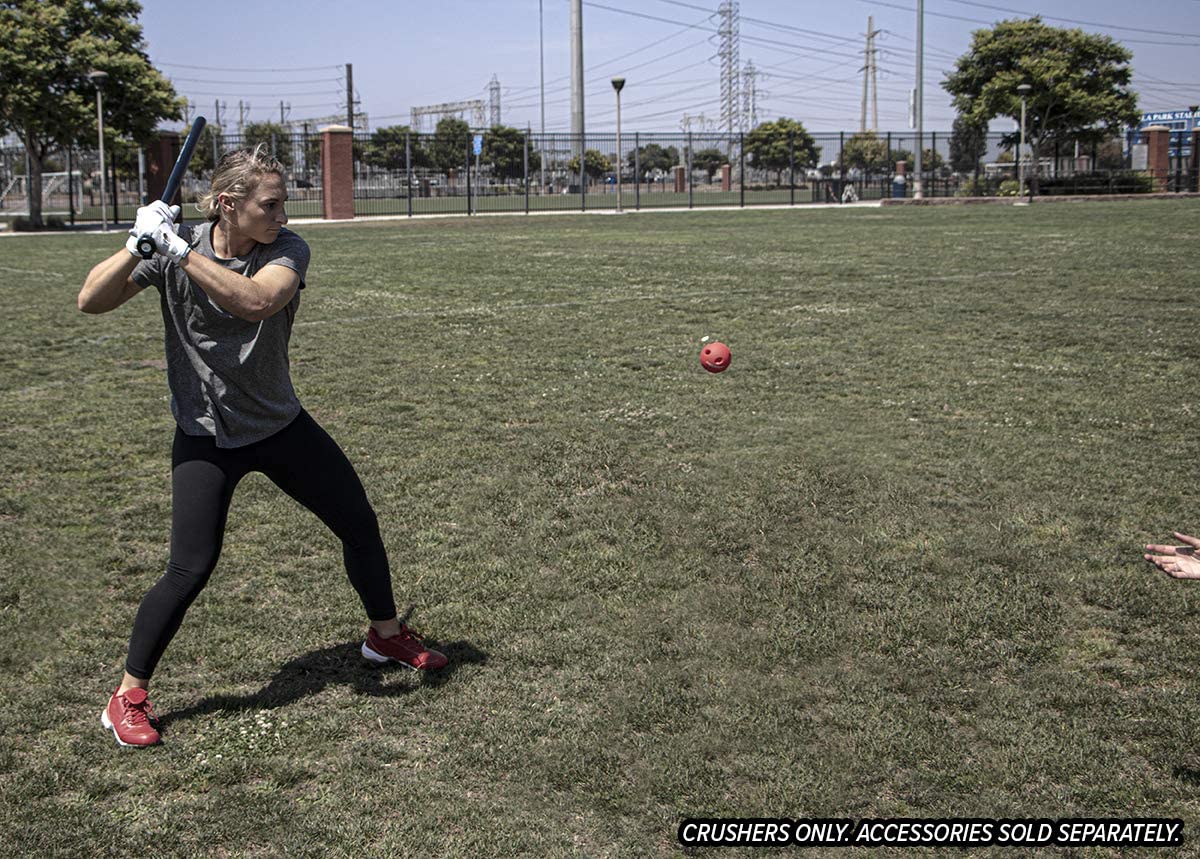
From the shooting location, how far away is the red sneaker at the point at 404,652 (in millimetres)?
4273

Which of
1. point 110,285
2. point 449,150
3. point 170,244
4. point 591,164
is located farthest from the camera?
point 591,164

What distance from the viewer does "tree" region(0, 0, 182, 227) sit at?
31266mm

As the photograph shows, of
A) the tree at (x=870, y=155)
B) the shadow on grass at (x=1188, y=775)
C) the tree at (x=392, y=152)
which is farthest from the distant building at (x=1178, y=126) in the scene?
the shadow on grass at (x=1188, y=775)

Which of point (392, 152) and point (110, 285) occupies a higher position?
point (392, 152)

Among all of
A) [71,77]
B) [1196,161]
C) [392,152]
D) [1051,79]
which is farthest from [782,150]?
[71,77]

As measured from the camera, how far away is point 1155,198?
3953 centimetres

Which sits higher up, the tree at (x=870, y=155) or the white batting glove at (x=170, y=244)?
the tree at (x=870, y=155)

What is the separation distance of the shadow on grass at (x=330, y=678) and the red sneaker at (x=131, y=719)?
0.38 ft

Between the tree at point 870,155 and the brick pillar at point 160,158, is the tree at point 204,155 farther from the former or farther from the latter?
the tree at point 870,155

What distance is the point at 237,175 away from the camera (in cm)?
359

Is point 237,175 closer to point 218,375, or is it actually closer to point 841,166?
point 218,375

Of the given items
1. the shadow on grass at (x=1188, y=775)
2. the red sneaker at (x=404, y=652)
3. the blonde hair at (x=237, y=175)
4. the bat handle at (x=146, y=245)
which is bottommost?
the shadow on grass at (x=1188, y=775)

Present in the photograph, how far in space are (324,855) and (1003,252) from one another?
17.5 m

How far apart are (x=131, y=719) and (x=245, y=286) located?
149cm
